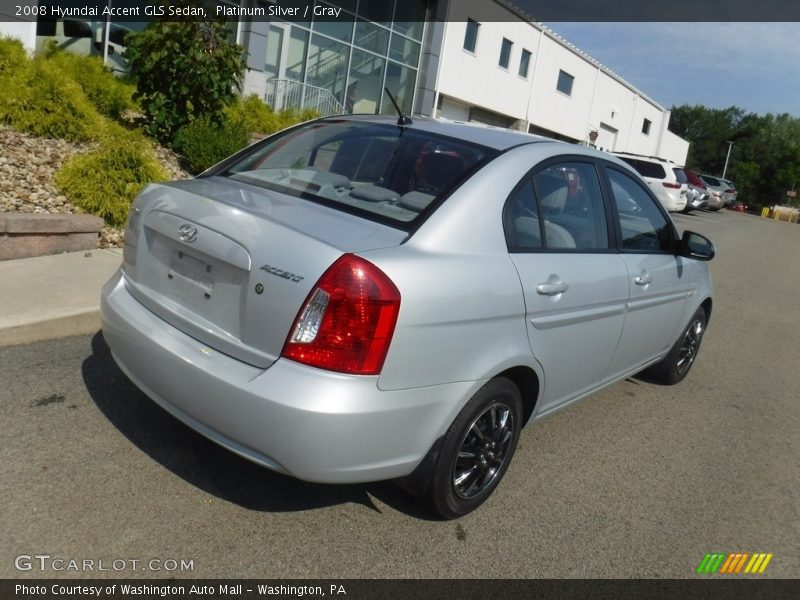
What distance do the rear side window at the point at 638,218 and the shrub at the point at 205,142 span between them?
17.8 feet

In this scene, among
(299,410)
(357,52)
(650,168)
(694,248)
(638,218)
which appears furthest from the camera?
(650,168)

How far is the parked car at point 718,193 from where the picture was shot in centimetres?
3341

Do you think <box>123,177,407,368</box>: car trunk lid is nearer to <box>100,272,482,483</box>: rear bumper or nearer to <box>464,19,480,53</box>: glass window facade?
<box>100,272,482,483</box>: rear bumper

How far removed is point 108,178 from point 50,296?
7.15 feet

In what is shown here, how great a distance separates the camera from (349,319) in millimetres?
2580

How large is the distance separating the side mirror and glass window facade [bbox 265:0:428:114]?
1498cm

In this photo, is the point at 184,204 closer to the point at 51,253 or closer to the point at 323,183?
the point at 323,183

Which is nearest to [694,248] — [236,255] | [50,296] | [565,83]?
[236,255]

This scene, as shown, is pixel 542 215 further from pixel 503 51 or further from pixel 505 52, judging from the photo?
pixel 505 52

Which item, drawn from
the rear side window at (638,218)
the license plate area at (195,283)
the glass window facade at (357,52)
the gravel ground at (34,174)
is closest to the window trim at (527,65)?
the glass window facade at (357,52)

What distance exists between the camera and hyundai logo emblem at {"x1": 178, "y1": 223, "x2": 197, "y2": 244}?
293cm

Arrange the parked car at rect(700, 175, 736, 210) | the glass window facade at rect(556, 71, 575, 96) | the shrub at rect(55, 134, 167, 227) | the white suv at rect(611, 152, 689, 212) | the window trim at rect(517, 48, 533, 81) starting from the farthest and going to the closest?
the parked car at rect(700, 175, 736, 210)
the glass window facade at rect(556, 71, 575, 96)
the window trim at rect(517, 48, 533, 81)
the white suv at rect(611, 152, 689, 212)
the shrub at rect(55, 134, 167, 227)

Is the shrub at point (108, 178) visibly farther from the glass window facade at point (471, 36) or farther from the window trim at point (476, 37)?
the glass window facade at point (471, 36)

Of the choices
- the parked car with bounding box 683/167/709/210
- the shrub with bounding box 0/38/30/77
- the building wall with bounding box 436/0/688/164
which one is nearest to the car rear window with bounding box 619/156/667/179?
the parked car with bounding box 683/167/709/210
